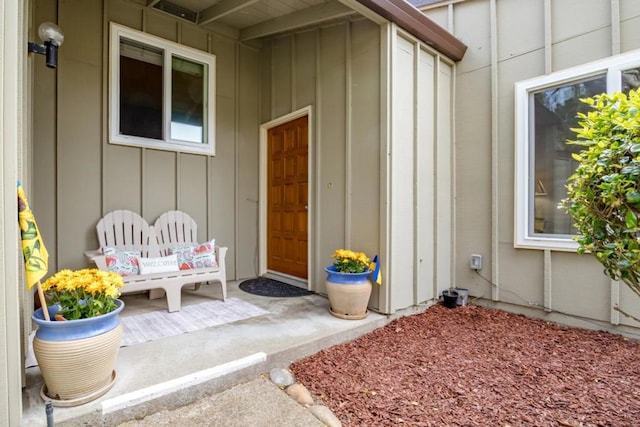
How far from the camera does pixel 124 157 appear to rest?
11.6 feet

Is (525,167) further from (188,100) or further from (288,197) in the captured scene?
(188,100)

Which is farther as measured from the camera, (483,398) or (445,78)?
(445,78)

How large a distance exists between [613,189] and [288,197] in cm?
336

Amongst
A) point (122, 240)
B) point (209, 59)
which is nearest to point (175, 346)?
point (122, 240)

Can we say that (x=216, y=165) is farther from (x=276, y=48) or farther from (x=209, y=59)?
(x=276, y=48)

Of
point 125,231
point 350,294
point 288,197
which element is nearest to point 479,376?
point 350,294

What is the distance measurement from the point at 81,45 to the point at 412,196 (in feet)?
12.5

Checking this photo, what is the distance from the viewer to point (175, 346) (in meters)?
2.22

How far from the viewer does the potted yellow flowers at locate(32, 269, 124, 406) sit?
153 centimetres

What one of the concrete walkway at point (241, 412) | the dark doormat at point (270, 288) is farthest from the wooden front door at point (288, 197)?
the concrete walkway at point (241, 412)

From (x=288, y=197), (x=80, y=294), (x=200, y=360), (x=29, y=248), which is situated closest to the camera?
(x=29, y=248)

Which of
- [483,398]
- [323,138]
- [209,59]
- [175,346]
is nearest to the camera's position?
[483,398]

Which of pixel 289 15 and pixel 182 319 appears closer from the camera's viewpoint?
pixel 182 319

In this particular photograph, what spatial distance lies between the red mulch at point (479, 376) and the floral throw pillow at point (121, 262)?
181cm
